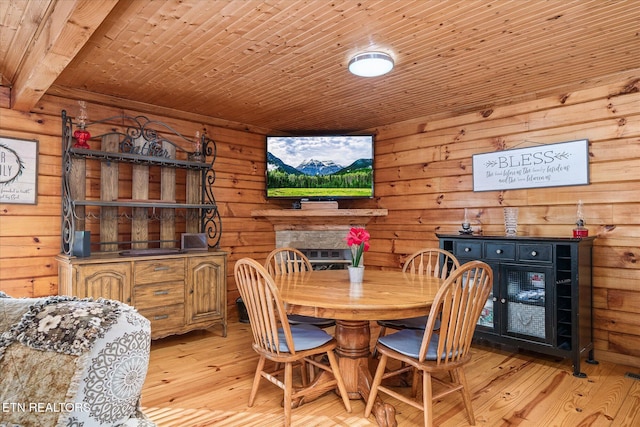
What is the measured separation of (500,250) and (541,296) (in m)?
0.45

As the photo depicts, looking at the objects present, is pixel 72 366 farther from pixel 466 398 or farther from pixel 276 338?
pixel 466 398

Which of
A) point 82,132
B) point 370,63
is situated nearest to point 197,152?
point 82,132

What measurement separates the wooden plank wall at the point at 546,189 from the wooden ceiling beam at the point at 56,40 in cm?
324

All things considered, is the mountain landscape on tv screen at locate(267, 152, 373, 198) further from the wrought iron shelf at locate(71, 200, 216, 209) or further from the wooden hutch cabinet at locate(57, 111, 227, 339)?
the wrought iron shelf at locate(71, 200, 216, 209)

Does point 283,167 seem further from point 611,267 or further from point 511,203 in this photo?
point 611,267

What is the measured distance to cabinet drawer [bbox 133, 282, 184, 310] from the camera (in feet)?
10.3

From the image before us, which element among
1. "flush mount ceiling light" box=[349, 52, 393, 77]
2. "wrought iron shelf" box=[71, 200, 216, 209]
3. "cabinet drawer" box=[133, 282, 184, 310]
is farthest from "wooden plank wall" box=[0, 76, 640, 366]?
"flush mount ceiling light" box=[349, 52, 393, 77]

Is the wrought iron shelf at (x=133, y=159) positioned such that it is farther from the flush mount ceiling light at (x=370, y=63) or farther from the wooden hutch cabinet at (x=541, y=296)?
the wooden hutch cabinet at (x=541, y=296)

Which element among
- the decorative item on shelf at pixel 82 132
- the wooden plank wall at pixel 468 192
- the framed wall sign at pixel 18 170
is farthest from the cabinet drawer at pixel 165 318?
the decorative item on shelf at pixel 82 132

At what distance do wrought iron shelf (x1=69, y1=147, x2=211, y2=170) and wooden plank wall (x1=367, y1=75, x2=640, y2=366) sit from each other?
2.16m

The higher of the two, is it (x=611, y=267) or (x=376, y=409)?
(x=611, y=267)

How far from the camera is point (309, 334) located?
232 centimetres

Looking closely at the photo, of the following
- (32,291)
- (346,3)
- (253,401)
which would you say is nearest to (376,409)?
(253,401)

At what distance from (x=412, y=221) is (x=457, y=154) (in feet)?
2.86
